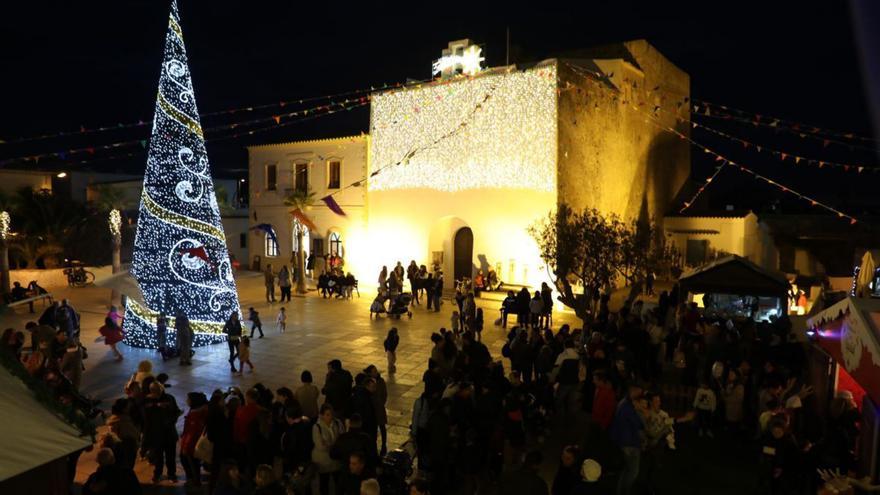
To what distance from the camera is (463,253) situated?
22.8 metres

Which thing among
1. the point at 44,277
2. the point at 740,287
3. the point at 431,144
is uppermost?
the point at 431,144

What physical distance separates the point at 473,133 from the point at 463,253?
4.39m

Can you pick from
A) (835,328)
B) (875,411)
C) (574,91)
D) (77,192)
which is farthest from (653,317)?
(77,192)

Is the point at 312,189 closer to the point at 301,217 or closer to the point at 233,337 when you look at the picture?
the point at 301,217

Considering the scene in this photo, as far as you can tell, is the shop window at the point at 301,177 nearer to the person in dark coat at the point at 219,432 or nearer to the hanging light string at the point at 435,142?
the hanging light string at the point at 435,142

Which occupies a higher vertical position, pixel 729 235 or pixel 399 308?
pixel 729 235

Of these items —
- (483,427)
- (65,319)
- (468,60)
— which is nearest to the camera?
(483,427)

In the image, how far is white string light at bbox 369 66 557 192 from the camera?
1978cm

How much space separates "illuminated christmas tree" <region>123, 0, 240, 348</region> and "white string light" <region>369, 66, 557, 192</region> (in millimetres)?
10059

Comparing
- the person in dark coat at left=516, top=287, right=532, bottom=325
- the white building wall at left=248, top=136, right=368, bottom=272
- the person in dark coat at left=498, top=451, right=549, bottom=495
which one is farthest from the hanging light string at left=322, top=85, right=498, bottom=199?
the person in dark coat at left=498, top=451, right=549, bottom=495

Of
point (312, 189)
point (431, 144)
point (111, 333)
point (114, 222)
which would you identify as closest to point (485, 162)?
point (431, 144)

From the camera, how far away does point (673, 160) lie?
89.9 feet

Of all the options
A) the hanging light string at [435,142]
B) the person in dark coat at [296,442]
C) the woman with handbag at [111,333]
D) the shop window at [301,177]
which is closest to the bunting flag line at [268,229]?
the shop window at [301,177]

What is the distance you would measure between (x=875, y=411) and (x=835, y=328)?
197 centimetres
